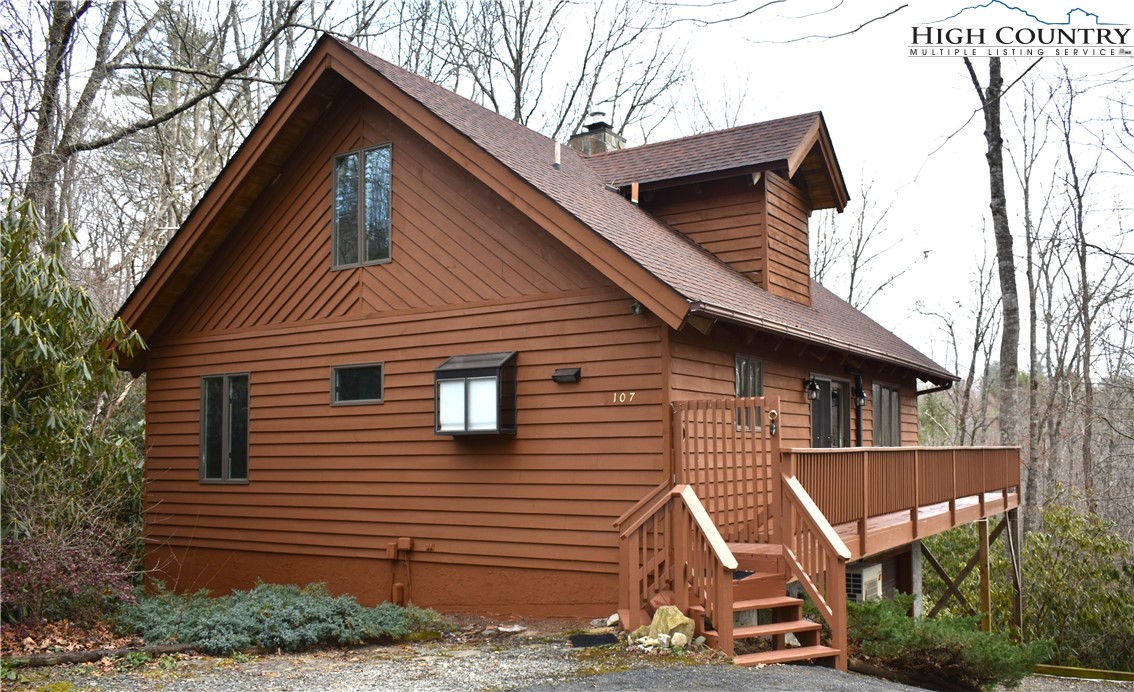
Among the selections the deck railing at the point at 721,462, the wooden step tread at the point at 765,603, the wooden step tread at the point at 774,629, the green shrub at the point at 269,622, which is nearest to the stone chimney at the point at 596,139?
the deck railing at the point at 721,462

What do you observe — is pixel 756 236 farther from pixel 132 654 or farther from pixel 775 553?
pixel 132 654

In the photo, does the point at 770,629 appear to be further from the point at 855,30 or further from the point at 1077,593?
the point at 1077,593

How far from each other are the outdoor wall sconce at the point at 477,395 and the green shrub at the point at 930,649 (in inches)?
181

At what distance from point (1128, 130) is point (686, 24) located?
1601 cm

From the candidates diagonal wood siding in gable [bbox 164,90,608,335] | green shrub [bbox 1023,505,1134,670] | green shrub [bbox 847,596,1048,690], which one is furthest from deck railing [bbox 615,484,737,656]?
green shrub [bbox 1023,505,1134,670]

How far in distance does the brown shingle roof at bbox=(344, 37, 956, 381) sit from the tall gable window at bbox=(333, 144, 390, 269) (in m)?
1.06

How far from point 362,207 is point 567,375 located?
380 centimetres

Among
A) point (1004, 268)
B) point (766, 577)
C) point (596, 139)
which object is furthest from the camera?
point (1004, 268)

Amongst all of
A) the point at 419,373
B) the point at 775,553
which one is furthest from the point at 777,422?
the point at 419,373

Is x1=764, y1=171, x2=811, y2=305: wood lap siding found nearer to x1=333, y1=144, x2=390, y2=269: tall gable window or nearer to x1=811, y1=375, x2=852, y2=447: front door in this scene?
x1=811, y1=375, x2=852, y2=447: front door

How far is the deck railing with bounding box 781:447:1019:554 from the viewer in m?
9.24

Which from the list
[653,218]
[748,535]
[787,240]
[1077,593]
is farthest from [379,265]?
[1077,593]

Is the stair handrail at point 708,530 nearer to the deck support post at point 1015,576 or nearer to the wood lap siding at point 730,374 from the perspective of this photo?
the wood lap siding at point 730,374

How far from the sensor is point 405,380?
38.0ft
